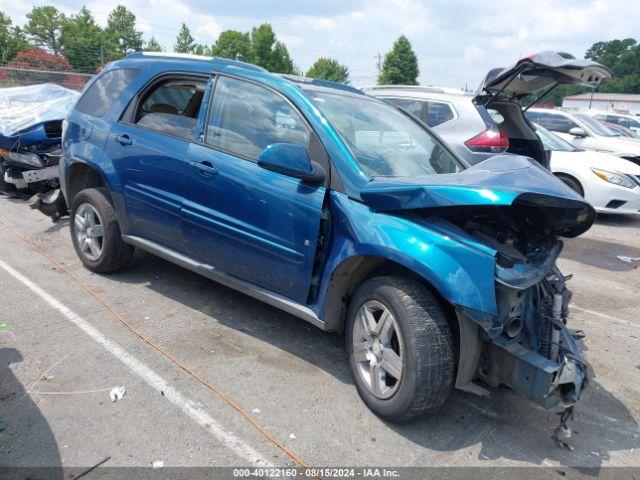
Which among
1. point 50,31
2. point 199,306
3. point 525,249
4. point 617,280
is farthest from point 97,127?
point 50,31

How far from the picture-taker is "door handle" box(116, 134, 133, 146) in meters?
4.55

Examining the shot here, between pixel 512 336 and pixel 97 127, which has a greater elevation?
pixel 97 127

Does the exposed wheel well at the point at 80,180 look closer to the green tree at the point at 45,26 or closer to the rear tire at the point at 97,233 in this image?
the rear tire at the point at 97,233

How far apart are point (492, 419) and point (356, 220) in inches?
57.9

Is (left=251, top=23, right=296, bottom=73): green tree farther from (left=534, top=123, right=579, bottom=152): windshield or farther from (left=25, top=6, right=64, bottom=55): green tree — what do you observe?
(left=534, top=123, right=579, bottom=152): windshield

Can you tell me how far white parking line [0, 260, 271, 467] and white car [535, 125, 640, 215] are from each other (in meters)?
7.40

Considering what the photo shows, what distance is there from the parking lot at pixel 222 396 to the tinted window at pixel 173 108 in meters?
1.48

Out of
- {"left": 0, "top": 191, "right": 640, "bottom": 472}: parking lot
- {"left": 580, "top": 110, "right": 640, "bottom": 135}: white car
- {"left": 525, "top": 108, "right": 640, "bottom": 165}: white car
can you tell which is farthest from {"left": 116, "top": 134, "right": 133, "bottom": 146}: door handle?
{"left": 580, "top": 110, "right": 640, "bottom": 135}: white car

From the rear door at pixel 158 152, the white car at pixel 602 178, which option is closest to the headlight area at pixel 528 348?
the rear door at pixel 158 152

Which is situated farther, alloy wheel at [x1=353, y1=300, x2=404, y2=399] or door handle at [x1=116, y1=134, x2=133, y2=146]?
door handle at [x1=116, y1=134, x2=133, y2=146]

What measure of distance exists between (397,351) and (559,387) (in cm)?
88

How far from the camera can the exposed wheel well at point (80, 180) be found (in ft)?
17.1

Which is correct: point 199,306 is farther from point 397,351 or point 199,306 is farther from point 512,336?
point 512,336

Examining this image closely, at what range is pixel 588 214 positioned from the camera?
3.02 metres
